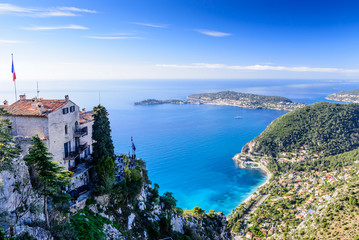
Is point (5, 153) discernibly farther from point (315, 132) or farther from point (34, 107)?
point (315, 132)

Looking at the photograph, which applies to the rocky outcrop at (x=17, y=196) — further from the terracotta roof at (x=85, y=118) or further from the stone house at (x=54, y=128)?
the terracotta roof at (x=85, y=118)

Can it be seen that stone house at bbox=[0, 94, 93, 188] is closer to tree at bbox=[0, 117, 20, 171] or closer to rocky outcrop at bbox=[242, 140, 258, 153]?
tree at bbox=[0, 117, 20, 171]

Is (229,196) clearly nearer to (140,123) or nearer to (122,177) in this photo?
(122,177)

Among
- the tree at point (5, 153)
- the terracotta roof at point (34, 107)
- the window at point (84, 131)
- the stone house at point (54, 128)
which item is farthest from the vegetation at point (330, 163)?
the tree at point (5, 153)

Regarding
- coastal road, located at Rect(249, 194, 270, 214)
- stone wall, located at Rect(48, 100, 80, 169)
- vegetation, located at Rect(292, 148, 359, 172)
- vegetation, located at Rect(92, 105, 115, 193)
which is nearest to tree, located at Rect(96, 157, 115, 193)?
vegetation, located at Rect(92, 105, 115, 193)

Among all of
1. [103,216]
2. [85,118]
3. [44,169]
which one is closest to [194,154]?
[85,118]

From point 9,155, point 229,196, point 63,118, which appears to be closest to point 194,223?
point 63,118
